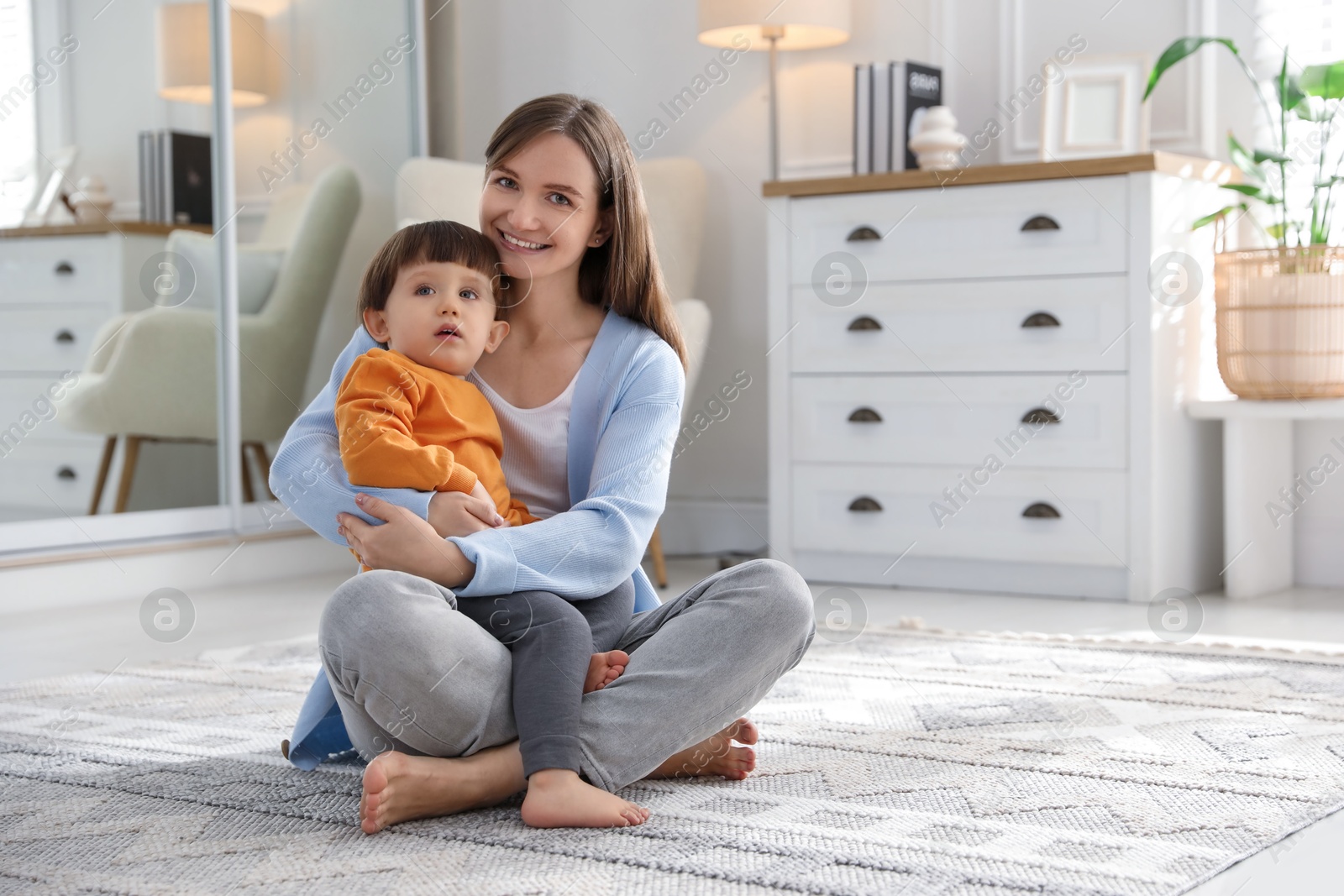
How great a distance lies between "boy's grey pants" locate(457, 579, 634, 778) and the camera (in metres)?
1.20

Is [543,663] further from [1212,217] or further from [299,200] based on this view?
[299,200]

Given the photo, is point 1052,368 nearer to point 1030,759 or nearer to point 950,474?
point 950,474

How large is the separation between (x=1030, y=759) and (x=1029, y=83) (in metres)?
2.03

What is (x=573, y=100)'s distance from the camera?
1426 millimetres

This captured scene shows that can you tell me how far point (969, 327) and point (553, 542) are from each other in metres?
1.67

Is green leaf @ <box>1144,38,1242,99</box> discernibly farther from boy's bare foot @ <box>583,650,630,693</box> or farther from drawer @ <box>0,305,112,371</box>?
drawer @ <box>0,305,112,371</box>

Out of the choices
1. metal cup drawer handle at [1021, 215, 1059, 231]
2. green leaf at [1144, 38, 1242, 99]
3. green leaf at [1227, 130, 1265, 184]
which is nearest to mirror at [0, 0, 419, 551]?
metal cup drawer handle at [1021, 215, 1059, 231]

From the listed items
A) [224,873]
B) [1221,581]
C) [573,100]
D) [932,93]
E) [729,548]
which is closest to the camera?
[224,873]

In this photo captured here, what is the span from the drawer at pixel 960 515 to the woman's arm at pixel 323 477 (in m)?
1.65

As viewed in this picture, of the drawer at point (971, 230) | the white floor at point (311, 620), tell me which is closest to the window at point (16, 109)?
the white floor at point (311, 620)

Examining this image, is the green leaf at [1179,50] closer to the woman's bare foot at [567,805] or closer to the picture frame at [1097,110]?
the picture frame at [1097,110]

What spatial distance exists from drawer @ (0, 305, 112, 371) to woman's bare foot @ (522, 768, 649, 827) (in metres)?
1.97

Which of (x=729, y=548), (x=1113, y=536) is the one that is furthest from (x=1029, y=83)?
(x=729, y=548)

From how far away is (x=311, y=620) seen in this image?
2561 millimetres
